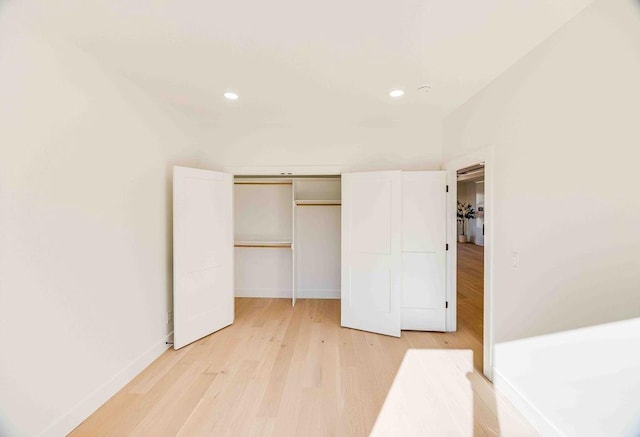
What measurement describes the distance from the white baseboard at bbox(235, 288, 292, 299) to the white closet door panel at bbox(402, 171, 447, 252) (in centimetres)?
216

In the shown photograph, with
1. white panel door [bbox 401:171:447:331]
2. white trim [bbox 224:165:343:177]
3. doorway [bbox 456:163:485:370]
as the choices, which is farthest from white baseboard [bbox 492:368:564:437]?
white trim [bbox 224:165:343:177]

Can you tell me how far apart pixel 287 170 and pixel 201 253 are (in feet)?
4.79

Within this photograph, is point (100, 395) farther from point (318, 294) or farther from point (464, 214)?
point (464, 214)

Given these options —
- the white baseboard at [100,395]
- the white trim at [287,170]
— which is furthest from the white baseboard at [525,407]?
the white baseboard at [100,395]

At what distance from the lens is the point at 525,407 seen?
1768mm

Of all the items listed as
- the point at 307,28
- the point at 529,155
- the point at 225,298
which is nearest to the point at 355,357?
the point at 225,298

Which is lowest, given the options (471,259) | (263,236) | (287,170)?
(471,259)

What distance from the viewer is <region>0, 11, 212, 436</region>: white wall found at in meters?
1.42

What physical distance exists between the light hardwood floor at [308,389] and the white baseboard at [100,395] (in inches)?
2.3

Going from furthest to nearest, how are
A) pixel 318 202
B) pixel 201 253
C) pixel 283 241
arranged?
pixel 283 241 → pixel 318 202 → pixel 201 253

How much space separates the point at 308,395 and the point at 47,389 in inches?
66.8

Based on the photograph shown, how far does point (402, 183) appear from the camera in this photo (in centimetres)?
307

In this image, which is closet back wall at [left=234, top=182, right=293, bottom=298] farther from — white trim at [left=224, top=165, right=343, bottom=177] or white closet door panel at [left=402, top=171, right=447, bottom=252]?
white closet door panel at [left=402, top=171, right=447, bottom=252]

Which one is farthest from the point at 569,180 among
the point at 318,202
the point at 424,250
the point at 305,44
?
the point at 318,202
